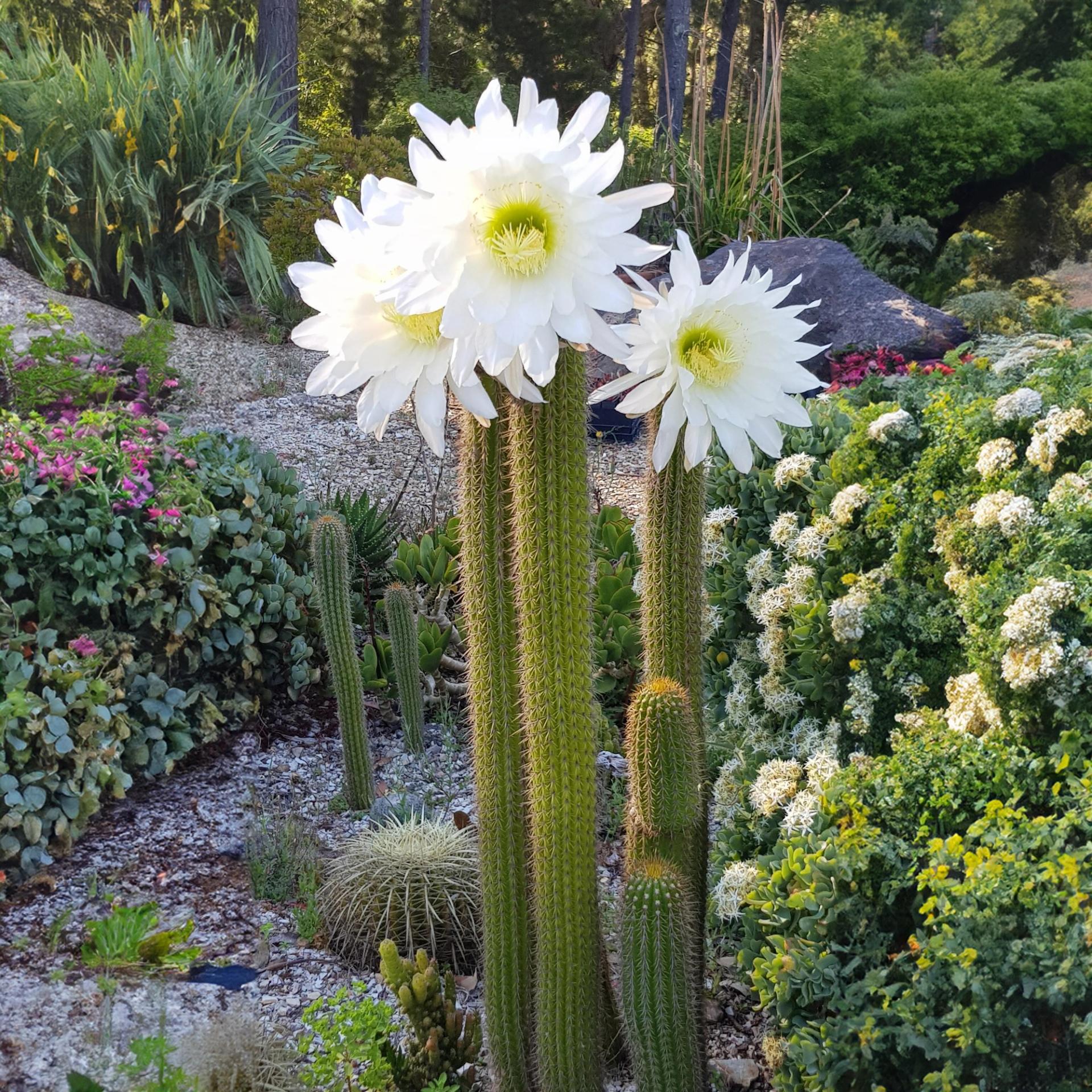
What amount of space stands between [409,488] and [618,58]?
58.9 feet

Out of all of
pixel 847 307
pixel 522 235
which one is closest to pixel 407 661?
pixel 522 235

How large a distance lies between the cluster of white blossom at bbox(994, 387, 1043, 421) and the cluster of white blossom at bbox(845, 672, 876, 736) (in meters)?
0.66

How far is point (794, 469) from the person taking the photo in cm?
298

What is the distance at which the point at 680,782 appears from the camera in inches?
71.2

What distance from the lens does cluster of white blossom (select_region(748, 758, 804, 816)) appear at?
2.34m

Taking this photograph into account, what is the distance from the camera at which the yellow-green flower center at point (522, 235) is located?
4.62 ft

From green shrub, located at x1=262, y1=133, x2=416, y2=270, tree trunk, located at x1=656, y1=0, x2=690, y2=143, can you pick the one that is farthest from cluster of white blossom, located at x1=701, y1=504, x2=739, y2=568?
tree trunk, located at x1=656, y1=0, x2=690, y2=143

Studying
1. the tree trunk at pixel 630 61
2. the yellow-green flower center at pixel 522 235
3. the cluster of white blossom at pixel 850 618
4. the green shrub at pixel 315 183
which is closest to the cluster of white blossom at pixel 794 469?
the cluster of white blossom at pixel 850 618

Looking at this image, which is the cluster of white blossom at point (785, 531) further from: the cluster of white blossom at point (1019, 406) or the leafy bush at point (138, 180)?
the leafy bush at point (138, 180)

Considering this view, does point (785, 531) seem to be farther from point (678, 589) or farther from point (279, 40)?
point (279, 40)

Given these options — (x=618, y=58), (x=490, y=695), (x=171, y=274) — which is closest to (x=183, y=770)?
(x=490, y=695)

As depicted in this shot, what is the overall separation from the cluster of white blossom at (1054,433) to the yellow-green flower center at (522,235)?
138 centimetres

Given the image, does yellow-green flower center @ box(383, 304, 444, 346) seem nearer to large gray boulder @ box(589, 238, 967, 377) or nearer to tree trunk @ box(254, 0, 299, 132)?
large gray boulder @ box(589, 238, 967, 377)

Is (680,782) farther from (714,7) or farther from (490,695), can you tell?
(714,7)
